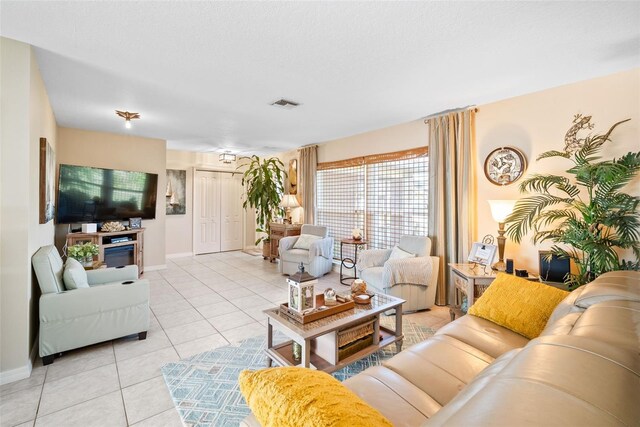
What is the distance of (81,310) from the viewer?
2412 mm

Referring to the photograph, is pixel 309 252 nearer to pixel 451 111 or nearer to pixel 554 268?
pixel 451 111

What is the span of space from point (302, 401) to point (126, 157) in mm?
5704

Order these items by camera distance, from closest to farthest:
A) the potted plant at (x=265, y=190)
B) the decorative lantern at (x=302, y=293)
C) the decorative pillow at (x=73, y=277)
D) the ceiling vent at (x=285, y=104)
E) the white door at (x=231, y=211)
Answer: the decorative lantern at (x=302, y=293)
the decorative pillow at (x=73, y=277)
the ceiling vent at (x=285, y=104)
the potted plant at (x=265, y=190)
the white door at (x=231, y=211)

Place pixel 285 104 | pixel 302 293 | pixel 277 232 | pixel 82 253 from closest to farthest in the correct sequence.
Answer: pixel 302 293
pixel 82 253
pixel 285 104
pixel 277 232

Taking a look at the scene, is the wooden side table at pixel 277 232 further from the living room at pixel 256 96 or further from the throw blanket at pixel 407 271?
the throw blanket at pixel 407 271

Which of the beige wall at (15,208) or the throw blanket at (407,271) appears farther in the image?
the throw blanket at (407,271)

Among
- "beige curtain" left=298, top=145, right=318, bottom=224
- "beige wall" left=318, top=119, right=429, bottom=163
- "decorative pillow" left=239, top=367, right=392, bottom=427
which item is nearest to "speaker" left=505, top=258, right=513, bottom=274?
"beige wall" left=318, top=119, right=429, bottom=163

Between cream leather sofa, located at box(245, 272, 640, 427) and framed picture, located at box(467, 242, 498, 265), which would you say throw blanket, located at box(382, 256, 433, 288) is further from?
cream leather sofa, located at box(245, 272, 640, 427)

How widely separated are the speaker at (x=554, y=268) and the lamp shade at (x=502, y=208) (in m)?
0.48

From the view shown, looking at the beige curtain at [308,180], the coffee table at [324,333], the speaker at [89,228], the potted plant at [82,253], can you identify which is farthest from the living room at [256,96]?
the beige curtain at [308,180]

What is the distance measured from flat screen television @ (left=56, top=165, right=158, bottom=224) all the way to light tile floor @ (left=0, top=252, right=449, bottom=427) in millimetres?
1390

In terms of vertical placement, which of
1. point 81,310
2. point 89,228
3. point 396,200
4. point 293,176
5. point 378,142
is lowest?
point 81,310

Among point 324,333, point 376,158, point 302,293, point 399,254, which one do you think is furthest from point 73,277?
point 376,158

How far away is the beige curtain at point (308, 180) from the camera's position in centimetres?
587
